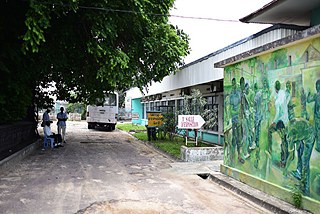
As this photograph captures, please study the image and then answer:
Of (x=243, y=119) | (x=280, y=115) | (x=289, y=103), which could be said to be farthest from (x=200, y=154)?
(x=289, y=103)

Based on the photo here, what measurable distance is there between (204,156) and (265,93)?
511cm

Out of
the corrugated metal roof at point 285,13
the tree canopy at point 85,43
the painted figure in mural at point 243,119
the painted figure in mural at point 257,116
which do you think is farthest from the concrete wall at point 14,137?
the corrugated metal roof at point 285,13

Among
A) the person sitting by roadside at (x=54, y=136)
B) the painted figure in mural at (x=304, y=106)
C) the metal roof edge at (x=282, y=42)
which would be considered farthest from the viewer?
the person sitting by roadside at (x=54, y=136)

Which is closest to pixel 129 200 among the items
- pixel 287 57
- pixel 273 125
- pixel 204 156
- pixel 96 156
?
pixel 273 125

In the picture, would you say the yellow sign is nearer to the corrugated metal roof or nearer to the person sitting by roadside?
the person sitting by roadside

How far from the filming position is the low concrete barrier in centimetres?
1205

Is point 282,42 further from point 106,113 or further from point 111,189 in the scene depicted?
point 106,113

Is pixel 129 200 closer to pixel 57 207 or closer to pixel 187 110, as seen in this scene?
pixel 57 207

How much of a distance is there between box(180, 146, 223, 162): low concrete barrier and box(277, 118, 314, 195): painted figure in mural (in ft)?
17.8

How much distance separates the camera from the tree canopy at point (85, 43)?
10.5 meters

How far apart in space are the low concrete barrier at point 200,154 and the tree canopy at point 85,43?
3418 millimetres

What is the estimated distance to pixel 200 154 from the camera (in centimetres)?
1219

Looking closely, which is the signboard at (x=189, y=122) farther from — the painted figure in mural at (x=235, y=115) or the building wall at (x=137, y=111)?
the building wall at (x=137, y=111)

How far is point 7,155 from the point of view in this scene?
11367 millimetres
